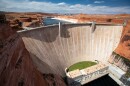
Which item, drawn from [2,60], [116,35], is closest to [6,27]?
[2,60]

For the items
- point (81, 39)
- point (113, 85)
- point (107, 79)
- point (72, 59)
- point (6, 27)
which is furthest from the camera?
point (81, 39)

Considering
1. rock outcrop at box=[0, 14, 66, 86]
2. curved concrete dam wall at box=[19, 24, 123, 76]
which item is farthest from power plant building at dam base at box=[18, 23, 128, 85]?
rock outcrop at box=[0, 14, 66, 86]

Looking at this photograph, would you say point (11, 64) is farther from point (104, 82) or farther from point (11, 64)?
point (104, 82)

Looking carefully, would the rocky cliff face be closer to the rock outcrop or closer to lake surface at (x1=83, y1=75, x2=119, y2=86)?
the rock outcrop

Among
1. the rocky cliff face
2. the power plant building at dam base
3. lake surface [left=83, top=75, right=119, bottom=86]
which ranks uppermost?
the rocky cliff face

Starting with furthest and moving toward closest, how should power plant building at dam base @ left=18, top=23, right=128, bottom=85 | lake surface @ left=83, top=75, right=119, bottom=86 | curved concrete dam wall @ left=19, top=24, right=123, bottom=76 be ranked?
lake surface @ left=83, top=75, right=119, bottom=86 < power plant building at dam base @ left=18, top=23, right=128, bottom=85 < curved concrete dam wall @ left=19, top=24, right=123, bottom=76

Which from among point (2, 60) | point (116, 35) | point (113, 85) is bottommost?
point (113, 85)

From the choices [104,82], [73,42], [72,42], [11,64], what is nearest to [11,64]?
[11,64]

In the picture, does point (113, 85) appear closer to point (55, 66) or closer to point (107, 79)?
point (107, 79)
